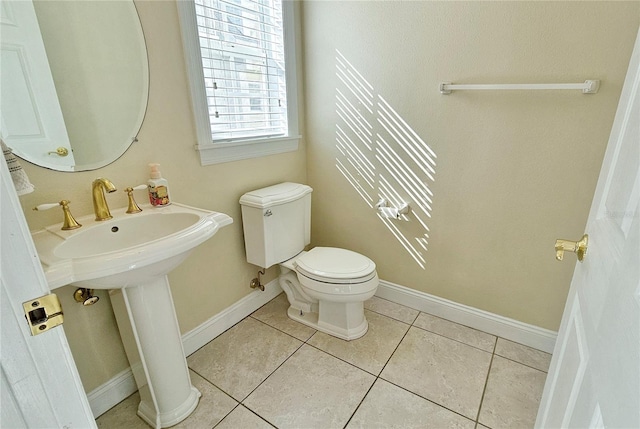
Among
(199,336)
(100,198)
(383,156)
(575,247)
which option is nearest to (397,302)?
(383,156)

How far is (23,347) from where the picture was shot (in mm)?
474

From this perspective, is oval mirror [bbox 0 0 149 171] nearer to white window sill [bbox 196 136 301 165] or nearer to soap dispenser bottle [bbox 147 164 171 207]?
soap dispenser bottle [bbox 147 164 171 207]

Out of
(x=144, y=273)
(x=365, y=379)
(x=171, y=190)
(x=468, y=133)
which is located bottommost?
(x=365, y=379)

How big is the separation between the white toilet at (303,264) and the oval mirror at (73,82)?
0.71m

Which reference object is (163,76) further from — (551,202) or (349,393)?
(551,202)

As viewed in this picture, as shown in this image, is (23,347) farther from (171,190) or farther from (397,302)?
(397,302)

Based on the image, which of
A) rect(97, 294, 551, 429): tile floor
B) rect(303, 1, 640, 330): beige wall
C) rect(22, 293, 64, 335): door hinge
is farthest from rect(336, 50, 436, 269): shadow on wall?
rect(22, 293, 64, 335): door hinge

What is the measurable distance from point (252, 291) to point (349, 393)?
0.88 meters

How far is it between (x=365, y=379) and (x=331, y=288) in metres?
0.46

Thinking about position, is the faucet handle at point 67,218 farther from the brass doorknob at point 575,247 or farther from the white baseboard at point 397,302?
the brass doorknob at point 575,247

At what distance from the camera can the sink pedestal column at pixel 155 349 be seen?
3.84 feet

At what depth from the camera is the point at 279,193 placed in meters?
1.84

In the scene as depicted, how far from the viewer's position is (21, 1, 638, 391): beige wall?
1314 millimetres

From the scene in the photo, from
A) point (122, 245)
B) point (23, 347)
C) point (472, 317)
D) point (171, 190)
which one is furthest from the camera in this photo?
point (472, 317)
